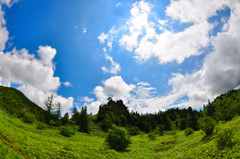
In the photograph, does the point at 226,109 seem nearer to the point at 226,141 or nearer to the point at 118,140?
the point at 118,140

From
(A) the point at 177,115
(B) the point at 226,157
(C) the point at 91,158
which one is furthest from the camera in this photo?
(A) the point at 177,115

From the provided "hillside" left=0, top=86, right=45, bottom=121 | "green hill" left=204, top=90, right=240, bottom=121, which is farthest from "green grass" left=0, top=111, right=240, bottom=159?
"hillside" left=0, top=86, right=45, bottom=121

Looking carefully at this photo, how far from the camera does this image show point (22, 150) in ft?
44.5

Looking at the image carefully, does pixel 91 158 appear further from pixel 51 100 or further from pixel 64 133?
pixel 51 100

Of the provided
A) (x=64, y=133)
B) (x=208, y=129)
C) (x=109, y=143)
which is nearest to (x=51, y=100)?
(x=64, y=133)

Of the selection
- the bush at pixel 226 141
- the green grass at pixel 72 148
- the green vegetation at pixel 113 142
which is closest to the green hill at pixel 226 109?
the green vegetation at pixel 113 142

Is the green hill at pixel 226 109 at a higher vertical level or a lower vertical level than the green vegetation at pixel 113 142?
higher

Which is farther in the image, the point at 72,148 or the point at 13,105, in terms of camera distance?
the point at 13,105

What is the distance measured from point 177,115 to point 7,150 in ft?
478

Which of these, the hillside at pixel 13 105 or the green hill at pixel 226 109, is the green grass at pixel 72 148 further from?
the hillside at pixel 13 105

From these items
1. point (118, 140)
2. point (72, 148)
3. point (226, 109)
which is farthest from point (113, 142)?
point (226, 109)

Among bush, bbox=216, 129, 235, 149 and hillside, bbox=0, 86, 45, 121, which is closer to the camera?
bush, bbox=216, 129, 235, 149

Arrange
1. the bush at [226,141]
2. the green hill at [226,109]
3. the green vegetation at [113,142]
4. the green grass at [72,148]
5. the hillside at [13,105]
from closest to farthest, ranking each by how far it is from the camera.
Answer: the green grass at [72,148] < the bush at [226,141] < the green vegetation at [113,142] < the green hill at [226,109] < the hillside at [13,105]

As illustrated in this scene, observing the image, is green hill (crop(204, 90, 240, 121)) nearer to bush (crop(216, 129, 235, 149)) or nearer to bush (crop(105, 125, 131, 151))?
bush (crop(216, 129, 235, 149))
